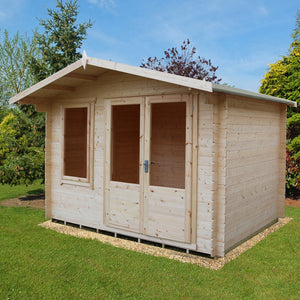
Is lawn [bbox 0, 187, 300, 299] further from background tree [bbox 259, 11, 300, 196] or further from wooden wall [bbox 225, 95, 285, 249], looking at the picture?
background tree [bbox 259, 11, 300, 196]

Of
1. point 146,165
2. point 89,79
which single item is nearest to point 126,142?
point 89,79

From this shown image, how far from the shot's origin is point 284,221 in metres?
7.05

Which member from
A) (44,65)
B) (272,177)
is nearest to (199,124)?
(272,177)

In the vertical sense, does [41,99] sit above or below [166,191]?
above

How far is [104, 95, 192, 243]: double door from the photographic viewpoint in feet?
16.1

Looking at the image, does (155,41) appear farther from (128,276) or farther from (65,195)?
(128,276)

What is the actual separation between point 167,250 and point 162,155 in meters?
2.52

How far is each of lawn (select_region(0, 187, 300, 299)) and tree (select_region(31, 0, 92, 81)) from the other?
14.9ft

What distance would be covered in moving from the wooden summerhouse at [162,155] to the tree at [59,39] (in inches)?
93.7

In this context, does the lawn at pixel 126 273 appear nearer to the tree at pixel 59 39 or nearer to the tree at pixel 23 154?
the tree at pixel 23 154

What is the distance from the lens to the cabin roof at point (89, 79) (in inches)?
172

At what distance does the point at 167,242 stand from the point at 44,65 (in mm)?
5718

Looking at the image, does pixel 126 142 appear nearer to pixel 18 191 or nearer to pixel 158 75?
pixel 158 75

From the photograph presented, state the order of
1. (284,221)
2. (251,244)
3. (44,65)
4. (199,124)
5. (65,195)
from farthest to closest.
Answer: (44,65)
(284,221)
(65,195)
(251,244)
(199,124)
